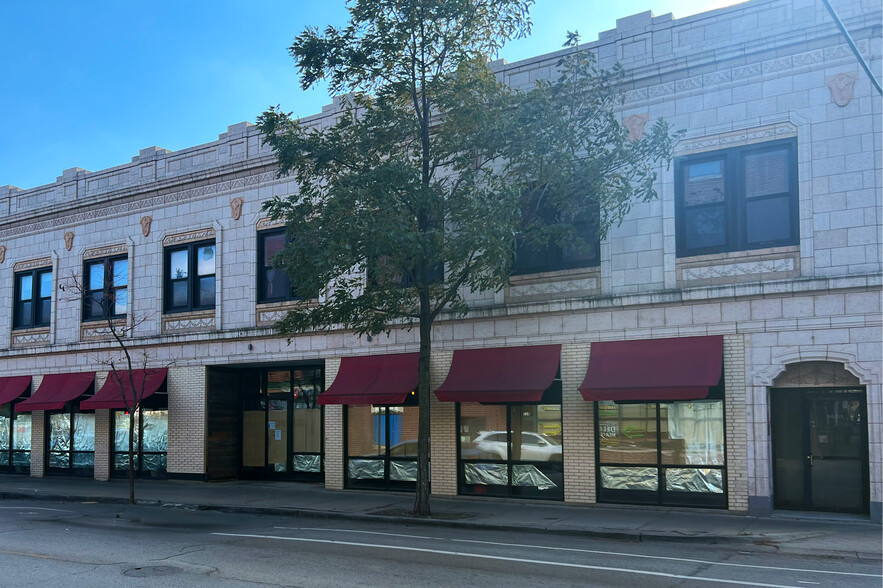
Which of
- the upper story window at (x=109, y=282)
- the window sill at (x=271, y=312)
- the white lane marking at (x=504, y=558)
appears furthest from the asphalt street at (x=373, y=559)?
the upper story window at (x=109, y=282)

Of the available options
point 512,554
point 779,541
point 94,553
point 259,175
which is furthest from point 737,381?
point 259,175

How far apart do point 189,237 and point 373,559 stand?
1575cm

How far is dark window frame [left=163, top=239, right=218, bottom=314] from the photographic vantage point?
80.9 feet

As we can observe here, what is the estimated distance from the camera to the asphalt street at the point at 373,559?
1034 centimetres

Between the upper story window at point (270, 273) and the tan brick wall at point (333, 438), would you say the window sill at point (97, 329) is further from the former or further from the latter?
the tan brick wall at point (333, 438)

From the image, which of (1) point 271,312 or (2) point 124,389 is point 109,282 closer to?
(2) point 124,389

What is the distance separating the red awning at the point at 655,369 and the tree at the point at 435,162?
252cm

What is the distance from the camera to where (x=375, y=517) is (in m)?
16.4

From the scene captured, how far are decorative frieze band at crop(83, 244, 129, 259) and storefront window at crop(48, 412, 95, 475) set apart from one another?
5.10m

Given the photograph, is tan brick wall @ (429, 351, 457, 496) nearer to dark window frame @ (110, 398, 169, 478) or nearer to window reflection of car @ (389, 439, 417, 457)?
window reflection of car @ (389, 439, 417, 457)

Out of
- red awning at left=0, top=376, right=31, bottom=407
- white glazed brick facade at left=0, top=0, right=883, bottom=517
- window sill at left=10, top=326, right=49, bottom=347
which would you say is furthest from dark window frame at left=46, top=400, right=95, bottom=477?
white glazed brick facade at left=0, top=0, right=883, bottom=517

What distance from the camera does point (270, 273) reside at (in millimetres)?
23469

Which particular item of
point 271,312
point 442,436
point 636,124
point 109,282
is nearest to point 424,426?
point 442,436

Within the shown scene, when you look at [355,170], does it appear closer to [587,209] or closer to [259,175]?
[587,209]
